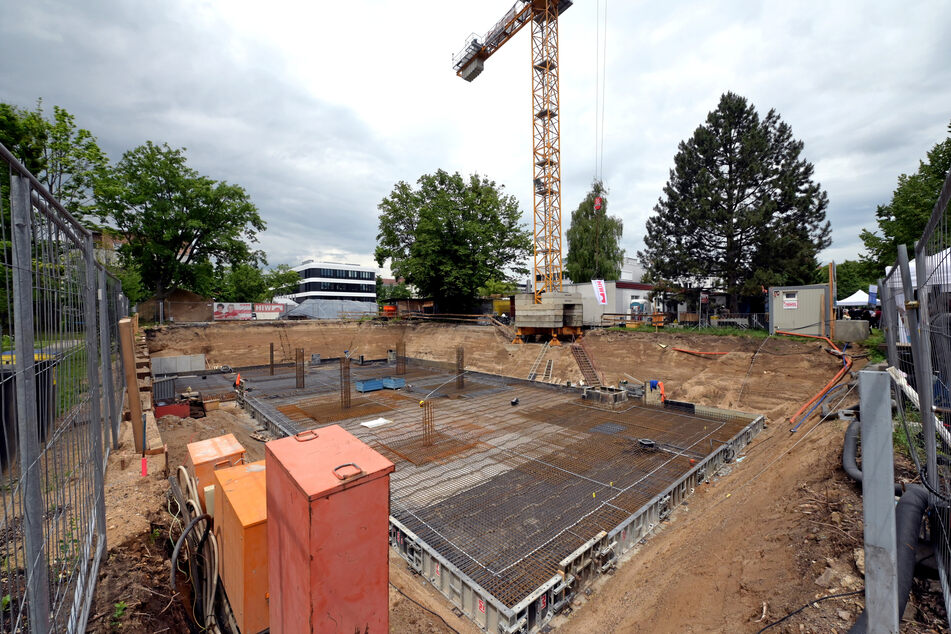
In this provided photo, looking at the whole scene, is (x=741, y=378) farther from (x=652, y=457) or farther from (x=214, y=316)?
(x=214, y=316)

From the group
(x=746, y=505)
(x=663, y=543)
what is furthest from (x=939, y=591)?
(x=663, y=543)

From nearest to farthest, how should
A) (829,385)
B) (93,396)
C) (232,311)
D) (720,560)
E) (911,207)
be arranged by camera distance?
1. (93,396)
2. (720,560)
3. (829,385)
4. (911,207)
5. (232,311)

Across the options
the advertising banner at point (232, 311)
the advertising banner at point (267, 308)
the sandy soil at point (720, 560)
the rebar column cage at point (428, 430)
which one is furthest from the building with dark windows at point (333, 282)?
the rebar column cage at point (428, 430)

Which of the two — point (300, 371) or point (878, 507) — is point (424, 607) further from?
point (300, 371)

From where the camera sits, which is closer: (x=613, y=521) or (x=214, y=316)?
(x=613, y=521)

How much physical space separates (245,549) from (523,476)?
735 centimetres

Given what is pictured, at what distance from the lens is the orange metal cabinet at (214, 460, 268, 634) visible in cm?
303

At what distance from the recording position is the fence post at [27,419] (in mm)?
1912

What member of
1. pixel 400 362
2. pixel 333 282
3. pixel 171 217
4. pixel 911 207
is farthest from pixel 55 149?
pixel 333 282

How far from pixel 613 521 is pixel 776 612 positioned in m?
3.89

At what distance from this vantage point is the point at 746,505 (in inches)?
264

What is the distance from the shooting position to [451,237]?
1315 inches

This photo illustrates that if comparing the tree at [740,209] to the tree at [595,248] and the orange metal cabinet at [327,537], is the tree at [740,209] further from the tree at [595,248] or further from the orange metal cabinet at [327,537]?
the orange metal cabinet at [327,537]

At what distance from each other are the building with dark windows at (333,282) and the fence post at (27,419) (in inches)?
3026
